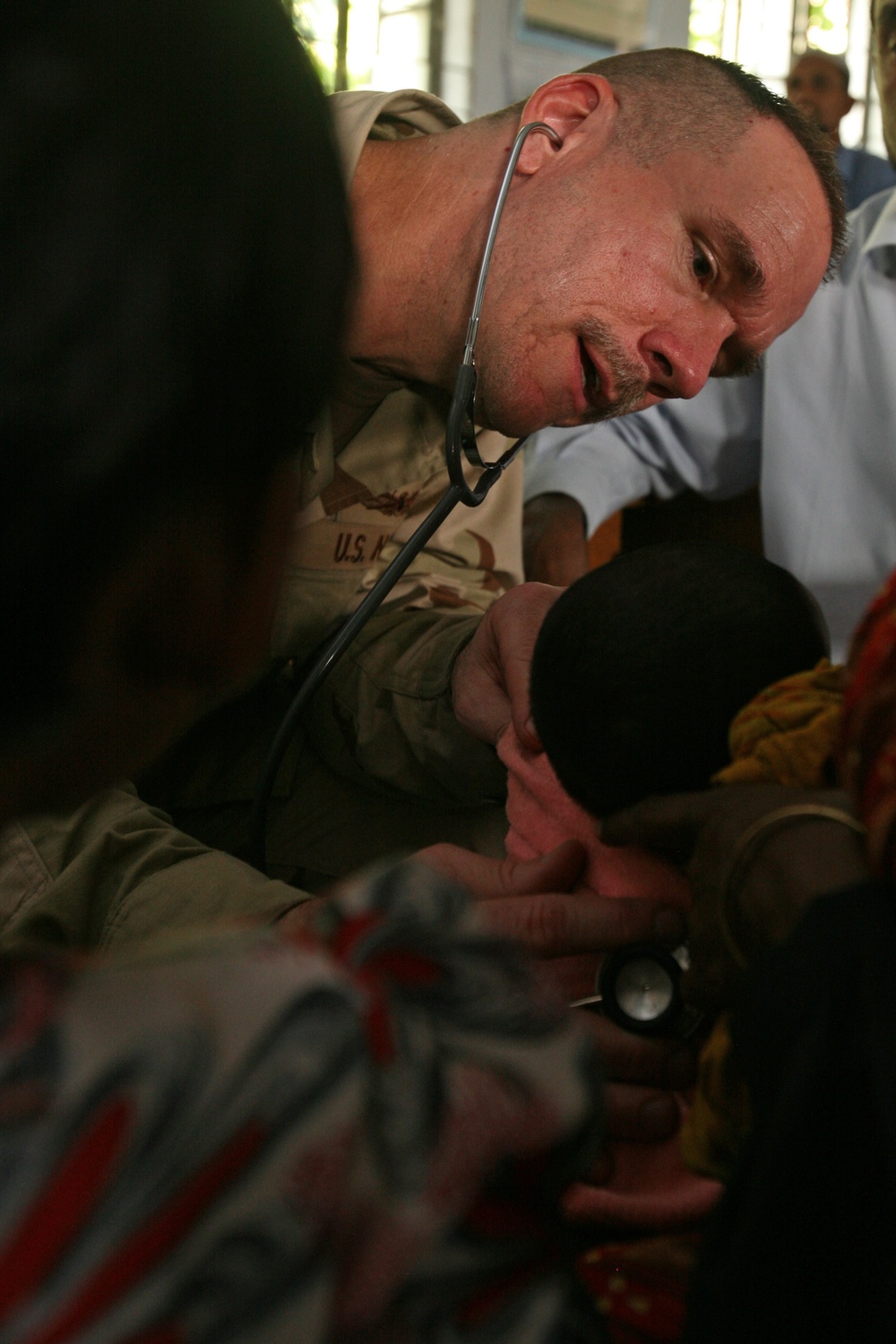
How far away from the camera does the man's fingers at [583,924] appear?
26.0 inches

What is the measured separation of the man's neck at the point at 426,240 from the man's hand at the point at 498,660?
0.46 meters

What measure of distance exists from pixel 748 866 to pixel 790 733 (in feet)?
0.29

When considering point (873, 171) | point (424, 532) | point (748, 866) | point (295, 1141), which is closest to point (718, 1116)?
point (748, 866)

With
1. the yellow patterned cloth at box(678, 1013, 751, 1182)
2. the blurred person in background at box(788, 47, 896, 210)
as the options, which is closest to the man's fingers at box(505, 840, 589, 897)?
the yellow patterned cloth at box(678, 1013, 751, 1182)

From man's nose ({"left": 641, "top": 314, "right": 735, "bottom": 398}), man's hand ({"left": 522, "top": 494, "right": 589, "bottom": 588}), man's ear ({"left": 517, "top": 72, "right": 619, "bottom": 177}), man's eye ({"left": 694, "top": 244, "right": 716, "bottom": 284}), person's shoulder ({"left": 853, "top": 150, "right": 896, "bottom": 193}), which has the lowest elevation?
man's hand ({"left": 522, "top": 494, "right": 589, "bottom": 588})

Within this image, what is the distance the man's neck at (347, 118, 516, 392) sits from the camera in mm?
1424

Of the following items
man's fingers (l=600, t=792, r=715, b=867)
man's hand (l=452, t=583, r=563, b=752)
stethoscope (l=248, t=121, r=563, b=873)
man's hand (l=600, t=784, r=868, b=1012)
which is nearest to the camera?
man's hand (l=600, t=784, r=868, b=1012)

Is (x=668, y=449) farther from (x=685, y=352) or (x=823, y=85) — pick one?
(x=823, y=85)

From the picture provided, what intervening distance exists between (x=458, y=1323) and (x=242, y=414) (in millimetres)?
323

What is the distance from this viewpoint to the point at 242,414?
0.37 meters

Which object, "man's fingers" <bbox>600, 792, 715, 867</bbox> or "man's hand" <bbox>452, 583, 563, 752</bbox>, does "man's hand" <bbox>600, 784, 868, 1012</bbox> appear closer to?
"man's fingers" <bbox>600, 792, 715, 867</bbox>

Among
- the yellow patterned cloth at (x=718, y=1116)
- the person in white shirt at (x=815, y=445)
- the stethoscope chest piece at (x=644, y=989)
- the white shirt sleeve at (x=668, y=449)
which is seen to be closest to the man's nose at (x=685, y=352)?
the person in white shirt at (x=815, y=445)

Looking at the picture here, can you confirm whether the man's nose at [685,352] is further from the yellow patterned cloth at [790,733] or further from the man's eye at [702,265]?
the yellow patterned cloth at [790,733]

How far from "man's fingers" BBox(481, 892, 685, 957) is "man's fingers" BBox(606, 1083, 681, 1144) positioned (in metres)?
0.08
